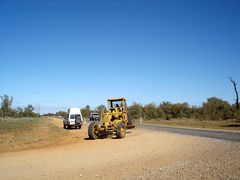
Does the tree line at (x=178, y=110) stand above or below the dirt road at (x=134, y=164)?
above

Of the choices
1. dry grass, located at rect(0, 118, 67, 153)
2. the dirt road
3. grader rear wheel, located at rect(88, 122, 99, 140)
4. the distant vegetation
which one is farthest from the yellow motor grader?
the distant vegetation

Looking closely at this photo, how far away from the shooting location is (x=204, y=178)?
948 cm

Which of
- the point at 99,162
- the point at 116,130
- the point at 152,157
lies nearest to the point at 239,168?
the point at 152,157

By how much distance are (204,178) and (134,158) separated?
4.59 m

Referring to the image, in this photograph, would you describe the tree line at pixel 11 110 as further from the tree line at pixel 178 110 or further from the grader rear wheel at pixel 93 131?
the grader rear wheel at pixel 93 131

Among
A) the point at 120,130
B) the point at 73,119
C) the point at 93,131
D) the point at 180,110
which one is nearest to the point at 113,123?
the point at 120,130

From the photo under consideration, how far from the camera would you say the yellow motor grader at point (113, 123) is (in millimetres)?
23261

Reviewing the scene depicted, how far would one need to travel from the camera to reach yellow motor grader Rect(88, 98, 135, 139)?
23261 mm

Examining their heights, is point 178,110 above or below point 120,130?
above

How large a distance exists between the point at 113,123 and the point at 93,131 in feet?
5.10

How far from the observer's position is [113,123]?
23953 mm

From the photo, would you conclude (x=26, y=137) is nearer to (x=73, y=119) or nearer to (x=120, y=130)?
(x=120, y=130)

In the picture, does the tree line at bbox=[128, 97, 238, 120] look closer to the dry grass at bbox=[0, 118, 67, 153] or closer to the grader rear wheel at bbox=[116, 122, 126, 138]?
the dry grass at bbox=[0, 118, 67, 153]

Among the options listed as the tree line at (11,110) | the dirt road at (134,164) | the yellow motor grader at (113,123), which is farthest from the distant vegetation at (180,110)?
the dirt road at (134,164)
